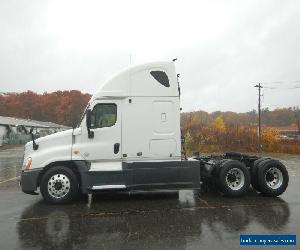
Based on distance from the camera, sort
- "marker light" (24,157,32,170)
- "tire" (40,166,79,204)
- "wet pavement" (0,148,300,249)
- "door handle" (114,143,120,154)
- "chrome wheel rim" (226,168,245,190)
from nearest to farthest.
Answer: "wet pavement" (0,148,300,249), "tire" (40,166,79,204), "marker light" (24,157,32,170), "door handle" (114,143,120,154), "chrome wheel rim" (226,168,245,190)

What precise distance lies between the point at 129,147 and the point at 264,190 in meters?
3.97

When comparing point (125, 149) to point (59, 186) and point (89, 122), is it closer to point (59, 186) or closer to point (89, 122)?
point (89, 122)

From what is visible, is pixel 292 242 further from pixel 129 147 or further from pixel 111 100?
pixel 111 100

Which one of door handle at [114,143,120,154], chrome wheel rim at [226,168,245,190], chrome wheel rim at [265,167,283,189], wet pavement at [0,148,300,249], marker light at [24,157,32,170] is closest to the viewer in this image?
wet pavement at [0,148,300,249]

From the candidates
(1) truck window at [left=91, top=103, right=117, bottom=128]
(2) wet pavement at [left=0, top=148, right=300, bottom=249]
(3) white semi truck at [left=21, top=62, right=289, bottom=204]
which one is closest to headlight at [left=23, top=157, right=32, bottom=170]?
(3) white semi truck at [left=21, top=62, right=289, bottom=204]

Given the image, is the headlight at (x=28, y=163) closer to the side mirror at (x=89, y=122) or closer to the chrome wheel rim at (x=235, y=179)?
the side mirror at (x=89, y=122)

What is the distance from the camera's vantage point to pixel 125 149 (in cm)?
905

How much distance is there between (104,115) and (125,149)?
41.9 inches

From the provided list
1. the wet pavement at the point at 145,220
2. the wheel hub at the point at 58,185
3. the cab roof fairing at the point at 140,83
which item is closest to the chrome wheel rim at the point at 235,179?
the wet pavement at the point at 145,220

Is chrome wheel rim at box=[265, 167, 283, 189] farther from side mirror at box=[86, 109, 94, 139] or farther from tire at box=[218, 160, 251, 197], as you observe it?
side mirror at box=[86, 109, 94, 139]

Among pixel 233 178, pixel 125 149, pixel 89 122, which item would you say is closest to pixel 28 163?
pixel 89 122

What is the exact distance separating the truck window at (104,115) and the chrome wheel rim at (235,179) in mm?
3528

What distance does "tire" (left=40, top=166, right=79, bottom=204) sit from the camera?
28.4 feet

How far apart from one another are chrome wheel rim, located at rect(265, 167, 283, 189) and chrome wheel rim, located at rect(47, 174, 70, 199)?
555 cm
